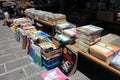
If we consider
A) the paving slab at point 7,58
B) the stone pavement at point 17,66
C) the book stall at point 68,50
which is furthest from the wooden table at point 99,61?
the paving slab at point 7,58

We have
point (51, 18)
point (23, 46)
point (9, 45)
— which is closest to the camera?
point (51, 18)

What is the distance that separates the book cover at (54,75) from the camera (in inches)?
85.6

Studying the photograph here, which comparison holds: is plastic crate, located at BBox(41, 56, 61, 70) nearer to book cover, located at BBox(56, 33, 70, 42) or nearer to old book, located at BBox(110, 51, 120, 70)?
book cover, located at BBox(56, 33, 70, 42)

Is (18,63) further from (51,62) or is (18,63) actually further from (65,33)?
(65,33)

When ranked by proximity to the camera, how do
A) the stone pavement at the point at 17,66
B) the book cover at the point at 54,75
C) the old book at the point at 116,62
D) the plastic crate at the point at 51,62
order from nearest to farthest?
1. the old book at the point at 116,62
2. the book cover at the point at 54,75
3. the stone pavement at the point at 17,66
4. the plastic crate at the point at 51,62

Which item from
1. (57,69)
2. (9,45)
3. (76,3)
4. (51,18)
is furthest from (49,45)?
(76,3)

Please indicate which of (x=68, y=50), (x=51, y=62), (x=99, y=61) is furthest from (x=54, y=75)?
(x=99, y=61)

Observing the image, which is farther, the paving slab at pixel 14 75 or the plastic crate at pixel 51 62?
the plastic crate at pixel 51 62

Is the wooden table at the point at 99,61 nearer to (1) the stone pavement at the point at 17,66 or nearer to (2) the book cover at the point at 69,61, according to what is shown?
(2) the book cover at the point at 69,61

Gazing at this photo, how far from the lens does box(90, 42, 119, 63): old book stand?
5.93 ft

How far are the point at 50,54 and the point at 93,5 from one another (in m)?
2.60

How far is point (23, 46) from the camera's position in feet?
10.8

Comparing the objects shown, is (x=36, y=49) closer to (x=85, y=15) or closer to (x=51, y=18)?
(x=51, y=18)

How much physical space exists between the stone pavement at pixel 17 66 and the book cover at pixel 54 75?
0.10 meters
